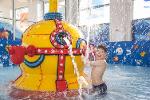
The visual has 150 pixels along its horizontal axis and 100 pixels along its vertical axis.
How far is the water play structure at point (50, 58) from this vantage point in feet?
14.5

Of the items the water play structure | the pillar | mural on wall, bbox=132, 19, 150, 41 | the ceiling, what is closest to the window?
the pillar

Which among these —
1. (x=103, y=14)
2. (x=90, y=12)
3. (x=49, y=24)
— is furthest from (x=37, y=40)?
(x=90, y=12)

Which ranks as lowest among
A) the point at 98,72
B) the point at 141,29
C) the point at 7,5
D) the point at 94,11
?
the point at 98,72

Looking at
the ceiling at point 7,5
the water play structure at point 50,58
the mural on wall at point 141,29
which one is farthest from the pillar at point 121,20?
the water play structure at point 50,58

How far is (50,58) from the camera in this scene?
4418 millimetres

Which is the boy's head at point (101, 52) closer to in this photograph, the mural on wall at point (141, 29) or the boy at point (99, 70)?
the boy at point (99, 70)

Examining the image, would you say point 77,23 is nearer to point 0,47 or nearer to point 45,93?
point 0,47

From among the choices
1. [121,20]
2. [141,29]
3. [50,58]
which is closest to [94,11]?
[121,20]

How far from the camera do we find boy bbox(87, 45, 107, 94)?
4.59 metres

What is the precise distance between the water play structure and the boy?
25cm

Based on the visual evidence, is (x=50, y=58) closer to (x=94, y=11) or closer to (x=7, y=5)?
(x=94, y=11)

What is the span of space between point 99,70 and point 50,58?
80 cm

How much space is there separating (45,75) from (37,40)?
537mm

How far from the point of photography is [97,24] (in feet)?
50.4
